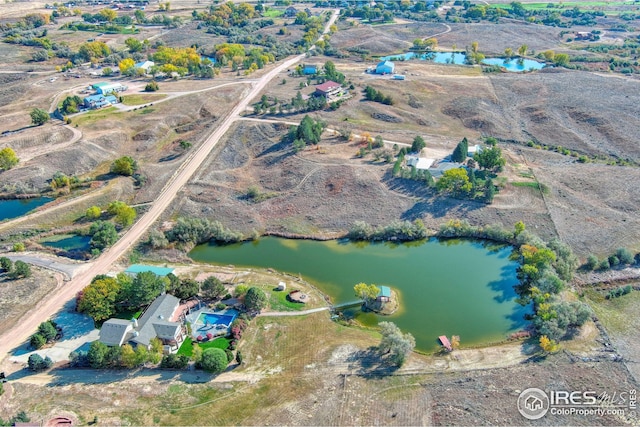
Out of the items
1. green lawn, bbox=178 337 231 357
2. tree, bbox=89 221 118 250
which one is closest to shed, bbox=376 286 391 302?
green lawn, bbox=178 337 231 357

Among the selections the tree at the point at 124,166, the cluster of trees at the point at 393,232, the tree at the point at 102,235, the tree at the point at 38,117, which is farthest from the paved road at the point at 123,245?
the tree at the point at 38,117

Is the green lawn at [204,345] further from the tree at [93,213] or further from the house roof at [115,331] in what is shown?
the tree at [93,213]

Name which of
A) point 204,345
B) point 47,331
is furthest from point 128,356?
point 47,331

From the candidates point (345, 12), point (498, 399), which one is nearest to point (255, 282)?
point (498, 399)

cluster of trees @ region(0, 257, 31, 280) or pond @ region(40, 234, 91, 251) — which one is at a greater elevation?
cluster of trees @ region(0, 257, 31, 280)

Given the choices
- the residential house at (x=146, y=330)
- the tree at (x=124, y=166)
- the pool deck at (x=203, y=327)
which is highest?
the tree at (x=124, y=166)

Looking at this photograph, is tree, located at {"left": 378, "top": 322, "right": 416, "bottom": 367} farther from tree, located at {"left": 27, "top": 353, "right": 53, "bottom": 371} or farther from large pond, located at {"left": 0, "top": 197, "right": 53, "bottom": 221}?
large pond, located at {"left": 0, "top": 197, "right": 53, "bottom": 221}
